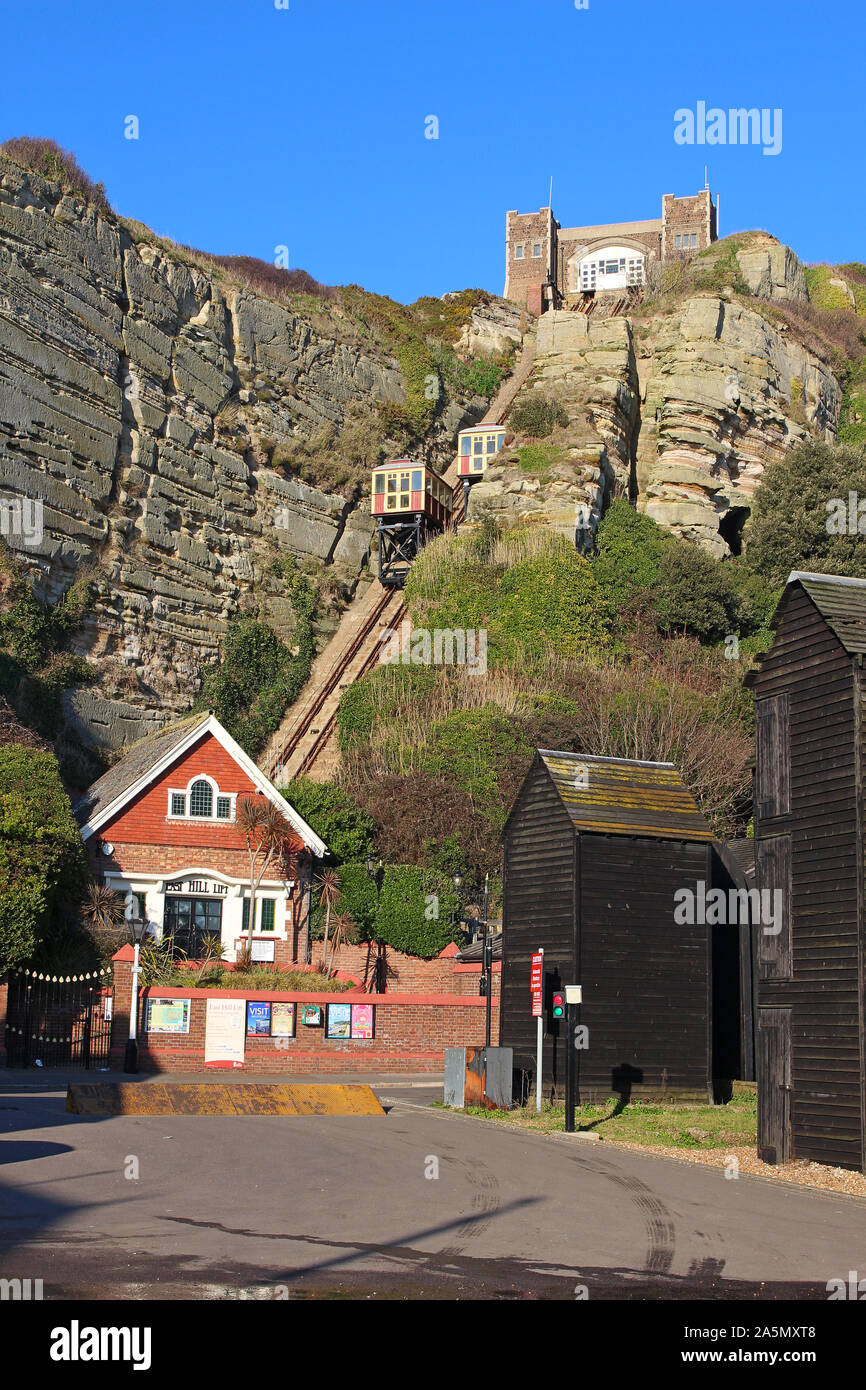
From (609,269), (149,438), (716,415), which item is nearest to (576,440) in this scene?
(716,415)

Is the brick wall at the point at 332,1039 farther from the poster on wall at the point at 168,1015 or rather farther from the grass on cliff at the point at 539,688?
the grass on cliff at the point at 539,688

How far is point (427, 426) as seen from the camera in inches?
2734

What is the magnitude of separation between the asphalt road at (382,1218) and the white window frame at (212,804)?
57.8 ft

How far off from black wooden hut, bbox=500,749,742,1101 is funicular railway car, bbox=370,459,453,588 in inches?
1372

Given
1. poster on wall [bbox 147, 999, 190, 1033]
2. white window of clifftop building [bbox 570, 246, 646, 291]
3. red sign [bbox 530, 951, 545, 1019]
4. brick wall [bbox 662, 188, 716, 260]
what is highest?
brick wall [bbox 662, 188, 716, 260]

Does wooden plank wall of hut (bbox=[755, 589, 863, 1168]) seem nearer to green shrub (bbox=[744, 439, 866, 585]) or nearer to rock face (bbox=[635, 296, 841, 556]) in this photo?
green shrub (bbox=[744, 439, 866, 585])

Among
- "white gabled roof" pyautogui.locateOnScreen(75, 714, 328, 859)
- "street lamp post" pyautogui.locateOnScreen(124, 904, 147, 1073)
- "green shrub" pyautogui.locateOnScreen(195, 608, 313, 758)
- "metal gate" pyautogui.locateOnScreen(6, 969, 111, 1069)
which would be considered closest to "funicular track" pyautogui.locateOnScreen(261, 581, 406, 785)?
"green shrub" pyautogui.locateOnScreen(195, 608, 313, 758)

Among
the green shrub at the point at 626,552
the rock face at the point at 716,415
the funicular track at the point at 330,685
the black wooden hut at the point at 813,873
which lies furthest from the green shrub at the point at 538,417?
the black wooden hut at the point at 813,873

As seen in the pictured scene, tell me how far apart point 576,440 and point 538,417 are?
246 cm

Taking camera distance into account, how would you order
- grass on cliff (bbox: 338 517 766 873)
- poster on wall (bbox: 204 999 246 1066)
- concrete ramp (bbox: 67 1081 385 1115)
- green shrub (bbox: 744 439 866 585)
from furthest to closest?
green shrub (bbox: 744 439 866 585), grass on cliff (bbox: 338 517 766 873), poster on wall (bbox: 204 999 246 1066), concrete ramp (bbox: 67 1081 385 1115)

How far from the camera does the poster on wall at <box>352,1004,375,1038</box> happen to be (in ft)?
94.4

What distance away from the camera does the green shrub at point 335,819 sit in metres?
37.6

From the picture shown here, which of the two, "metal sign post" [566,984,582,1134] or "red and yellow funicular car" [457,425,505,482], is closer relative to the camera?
"metal sign post" [566,984,582,1134]
